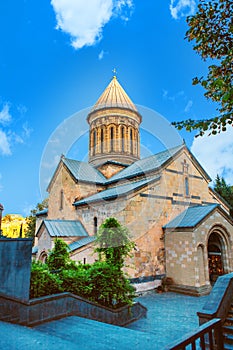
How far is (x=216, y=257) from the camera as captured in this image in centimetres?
1332

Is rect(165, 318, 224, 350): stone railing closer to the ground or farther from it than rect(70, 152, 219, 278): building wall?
closer to the ground

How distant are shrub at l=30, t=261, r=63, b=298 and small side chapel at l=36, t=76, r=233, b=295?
2.03 metres

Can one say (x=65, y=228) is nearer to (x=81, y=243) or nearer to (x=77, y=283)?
(x=81, y=243)

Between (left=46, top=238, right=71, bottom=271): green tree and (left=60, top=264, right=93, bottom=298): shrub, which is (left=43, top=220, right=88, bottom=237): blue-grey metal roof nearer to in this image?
(left=46, top=238, right=71, bottom=271): green tree

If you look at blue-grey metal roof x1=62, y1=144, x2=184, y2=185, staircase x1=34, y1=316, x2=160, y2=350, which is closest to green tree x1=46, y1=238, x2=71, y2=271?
staircase x1=34, y1=316, x2=160, y2=350

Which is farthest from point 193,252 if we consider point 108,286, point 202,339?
point 202,339

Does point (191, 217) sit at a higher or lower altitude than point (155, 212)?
lower

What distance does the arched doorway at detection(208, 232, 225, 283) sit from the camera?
1288cm

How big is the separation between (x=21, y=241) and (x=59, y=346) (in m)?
2.32

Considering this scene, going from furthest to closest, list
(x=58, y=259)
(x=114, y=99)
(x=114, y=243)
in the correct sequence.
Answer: (x=114, y=99) < (x=58, y=259) < (x=114, y=243)

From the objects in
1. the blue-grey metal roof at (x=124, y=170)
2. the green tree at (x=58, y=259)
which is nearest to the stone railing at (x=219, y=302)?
the green tree at (x=58, y=259)

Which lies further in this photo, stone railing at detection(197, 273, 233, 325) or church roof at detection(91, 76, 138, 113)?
church roof at detection(91, 76, 138, 113)

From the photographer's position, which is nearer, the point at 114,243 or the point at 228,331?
the point at 228,331

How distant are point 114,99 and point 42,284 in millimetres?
19389
